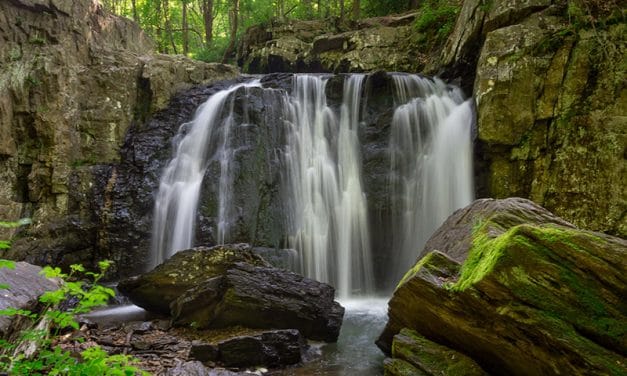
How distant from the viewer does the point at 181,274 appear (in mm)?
7312

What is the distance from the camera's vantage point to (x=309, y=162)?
11.2 metres

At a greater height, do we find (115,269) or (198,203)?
(198,203)

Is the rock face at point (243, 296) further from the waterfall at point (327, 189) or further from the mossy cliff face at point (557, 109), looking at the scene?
the mossy cliff face at point (557, 109)

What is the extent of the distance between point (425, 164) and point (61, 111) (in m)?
9.18

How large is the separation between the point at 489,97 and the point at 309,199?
4630mm

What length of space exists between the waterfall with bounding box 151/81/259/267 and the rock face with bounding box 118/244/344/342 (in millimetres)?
2671

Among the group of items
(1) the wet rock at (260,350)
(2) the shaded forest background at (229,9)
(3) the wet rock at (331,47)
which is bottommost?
(1) the wet rock at (260,350)

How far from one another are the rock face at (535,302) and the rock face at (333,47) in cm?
1118

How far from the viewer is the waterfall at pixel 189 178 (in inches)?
402

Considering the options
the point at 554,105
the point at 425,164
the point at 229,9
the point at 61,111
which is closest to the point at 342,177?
the point at 425,164

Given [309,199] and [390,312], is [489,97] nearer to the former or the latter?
[309,199]

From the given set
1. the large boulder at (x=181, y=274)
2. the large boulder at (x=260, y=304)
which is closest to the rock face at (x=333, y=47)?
the large boulder at (x=181, y=274)

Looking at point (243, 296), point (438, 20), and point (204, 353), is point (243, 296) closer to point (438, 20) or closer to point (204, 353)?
point (204, 353)

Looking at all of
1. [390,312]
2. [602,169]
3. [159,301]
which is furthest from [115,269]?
[602,169]
